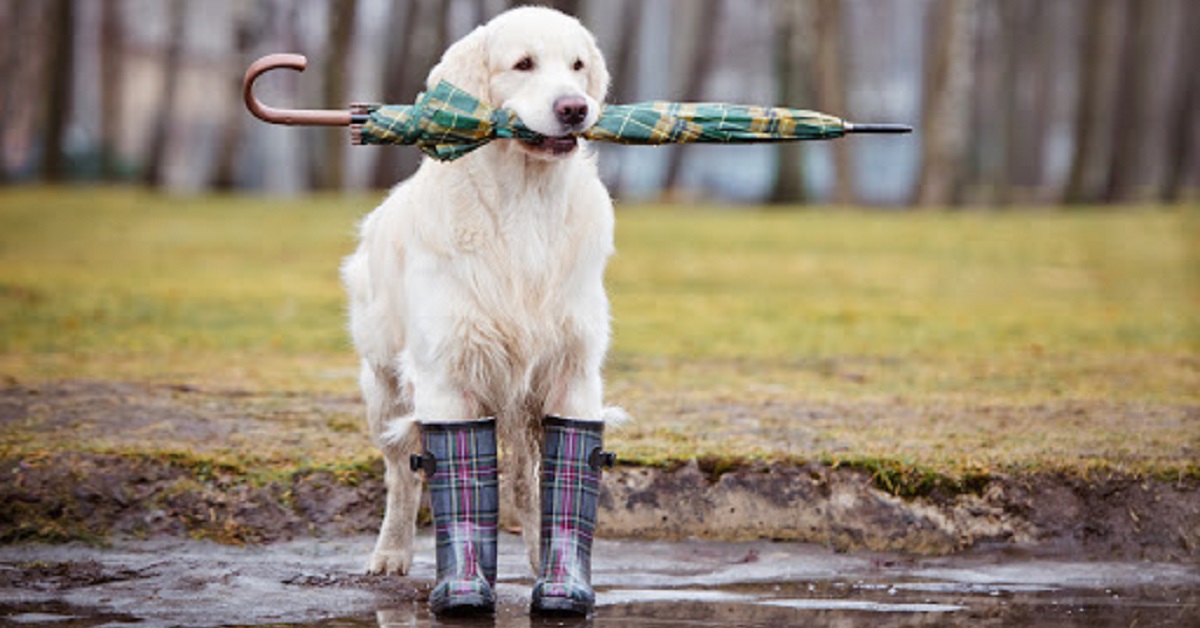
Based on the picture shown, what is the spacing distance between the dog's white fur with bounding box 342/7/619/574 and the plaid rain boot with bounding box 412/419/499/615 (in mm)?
95

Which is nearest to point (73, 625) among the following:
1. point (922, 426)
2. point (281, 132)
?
point (922, 426)

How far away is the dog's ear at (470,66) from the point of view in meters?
6.43

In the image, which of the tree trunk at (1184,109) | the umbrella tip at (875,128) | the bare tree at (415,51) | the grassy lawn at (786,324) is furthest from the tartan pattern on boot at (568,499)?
the tree trunk at (1184,109)

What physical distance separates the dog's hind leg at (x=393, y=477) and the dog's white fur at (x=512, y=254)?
60 cm

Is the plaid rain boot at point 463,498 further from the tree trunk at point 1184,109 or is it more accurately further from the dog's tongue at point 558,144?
the tree trunk at point 1184,109

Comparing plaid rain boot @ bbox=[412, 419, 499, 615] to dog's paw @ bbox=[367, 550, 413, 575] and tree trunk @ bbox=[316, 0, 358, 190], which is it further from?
tree trunk @ bbox=[316, 0, 358, 190]

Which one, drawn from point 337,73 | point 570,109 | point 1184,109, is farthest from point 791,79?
point 570,109

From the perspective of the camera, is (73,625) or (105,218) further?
(105,218)

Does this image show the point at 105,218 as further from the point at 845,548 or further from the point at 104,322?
the point at 845,548

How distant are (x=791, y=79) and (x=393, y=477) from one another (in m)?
25.2

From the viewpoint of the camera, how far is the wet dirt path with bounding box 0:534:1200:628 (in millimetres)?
6199

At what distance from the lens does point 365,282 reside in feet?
24.0

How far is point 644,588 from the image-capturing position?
6824 millimetres

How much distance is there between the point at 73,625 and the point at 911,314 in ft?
35.6
